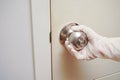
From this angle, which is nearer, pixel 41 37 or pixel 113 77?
pixel 41 37

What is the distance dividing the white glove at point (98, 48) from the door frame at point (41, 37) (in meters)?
0.09

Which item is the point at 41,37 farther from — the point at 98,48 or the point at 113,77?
the point at 113,77

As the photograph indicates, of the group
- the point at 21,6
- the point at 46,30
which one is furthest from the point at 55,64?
the point at 21,6

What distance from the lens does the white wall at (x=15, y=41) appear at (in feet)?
1.86

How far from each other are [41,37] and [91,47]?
193 millimetres

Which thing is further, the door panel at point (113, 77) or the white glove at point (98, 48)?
the door panel at point (113, 77)

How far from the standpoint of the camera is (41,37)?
1.97ft

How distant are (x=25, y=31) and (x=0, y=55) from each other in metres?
0.13

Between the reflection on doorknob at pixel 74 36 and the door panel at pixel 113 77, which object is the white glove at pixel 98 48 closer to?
the reflection on doorknob at pixel 74 36

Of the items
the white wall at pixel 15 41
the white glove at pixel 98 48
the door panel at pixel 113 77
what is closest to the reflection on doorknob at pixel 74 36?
the white glove at pixel 98 48

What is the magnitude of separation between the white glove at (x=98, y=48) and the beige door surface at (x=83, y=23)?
0.06 metres

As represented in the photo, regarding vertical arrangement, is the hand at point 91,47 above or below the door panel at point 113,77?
above

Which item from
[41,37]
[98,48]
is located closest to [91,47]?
[98,48]

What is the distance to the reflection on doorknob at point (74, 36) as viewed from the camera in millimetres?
592
